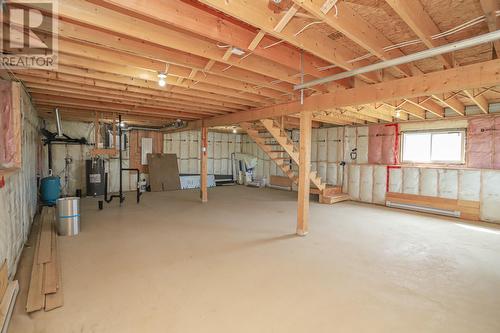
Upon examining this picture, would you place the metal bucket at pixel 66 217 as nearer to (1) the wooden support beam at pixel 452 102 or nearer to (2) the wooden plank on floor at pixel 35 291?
(2) the wooden plank on floor at pixel 35 291

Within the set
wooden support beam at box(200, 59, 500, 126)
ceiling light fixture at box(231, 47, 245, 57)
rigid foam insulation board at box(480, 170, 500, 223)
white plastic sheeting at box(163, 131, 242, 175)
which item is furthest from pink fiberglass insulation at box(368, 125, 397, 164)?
white plastic sheeting at box(163, 131, 242, 175)

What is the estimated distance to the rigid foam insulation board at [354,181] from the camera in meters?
7.51

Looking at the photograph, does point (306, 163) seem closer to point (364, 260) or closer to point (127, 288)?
point (364, 260)

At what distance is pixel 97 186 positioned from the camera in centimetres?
755

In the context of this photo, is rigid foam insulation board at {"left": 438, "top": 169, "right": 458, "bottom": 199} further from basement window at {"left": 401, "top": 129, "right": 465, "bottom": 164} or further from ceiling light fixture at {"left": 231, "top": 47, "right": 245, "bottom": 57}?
ceiling light fixture at {"left": 231, "top": 47, "right": 245, "bottom": 57}

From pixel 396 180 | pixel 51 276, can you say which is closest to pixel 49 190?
pixel 51 276

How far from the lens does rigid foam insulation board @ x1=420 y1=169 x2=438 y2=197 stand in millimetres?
6020

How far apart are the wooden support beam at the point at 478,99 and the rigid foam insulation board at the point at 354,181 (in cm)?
315

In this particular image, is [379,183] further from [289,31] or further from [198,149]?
[198,149]

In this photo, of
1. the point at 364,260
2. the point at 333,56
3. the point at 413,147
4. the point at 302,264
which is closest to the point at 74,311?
the point at 302,264

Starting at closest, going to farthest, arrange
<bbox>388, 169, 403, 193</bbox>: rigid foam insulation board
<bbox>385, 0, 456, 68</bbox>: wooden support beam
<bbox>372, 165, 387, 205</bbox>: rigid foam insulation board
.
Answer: <bbox>385, 0, 456, 68</bbox>: wooden support beam, <bbox>388, 169, 403, 193</bbox>: rigid foam insulation board, <bbox>372, 165, 387, 205</bbox>: rigid foam insulation board

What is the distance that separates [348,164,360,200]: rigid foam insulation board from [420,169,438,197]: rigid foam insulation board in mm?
1643

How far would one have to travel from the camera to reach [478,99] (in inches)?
180

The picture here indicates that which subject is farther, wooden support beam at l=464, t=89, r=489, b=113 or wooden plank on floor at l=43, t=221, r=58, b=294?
wooden support beam at l=464, t=89, r=489, b=113
